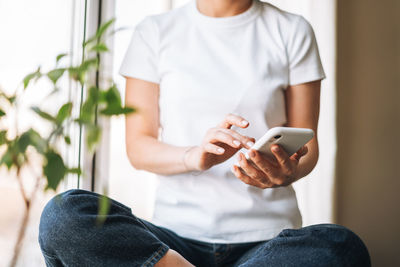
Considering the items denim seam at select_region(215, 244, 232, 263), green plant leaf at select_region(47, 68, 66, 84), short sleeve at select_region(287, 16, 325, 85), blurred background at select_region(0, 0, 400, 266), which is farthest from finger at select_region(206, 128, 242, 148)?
blurred background at select_region(0, 0, 400, 266)

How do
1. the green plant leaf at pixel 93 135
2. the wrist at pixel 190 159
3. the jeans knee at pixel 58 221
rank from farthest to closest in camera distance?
the wrist at pixel 190 159
the jeans knee at pixel 58 221
the green plant leaf at pixel 93 135

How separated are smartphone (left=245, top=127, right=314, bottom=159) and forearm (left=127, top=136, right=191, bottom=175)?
0.21m

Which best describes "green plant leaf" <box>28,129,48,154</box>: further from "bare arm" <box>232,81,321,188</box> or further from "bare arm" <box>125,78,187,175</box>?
"bare arm" <box>125,78,187,175</box>

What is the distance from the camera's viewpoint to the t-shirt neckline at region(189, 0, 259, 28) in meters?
1.26

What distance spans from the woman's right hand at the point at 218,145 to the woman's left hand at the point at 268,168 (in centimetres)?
3

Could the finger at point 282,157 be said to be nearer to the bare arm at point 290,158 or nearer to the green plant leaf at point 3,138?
the bare arm at point 290,158

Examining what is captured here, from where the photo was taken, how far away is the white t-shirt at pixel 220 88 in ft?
3.68

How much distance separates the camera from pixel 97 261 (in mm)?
869

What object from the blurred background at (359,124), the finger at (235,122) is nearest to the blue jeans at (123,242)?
the finger at (235,122)

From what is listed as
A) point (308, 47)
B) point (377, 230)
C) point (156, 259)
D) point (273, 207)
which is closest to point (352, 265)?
point (273, 207)

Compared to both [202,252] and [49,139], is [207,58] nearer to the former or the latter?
[202,252]

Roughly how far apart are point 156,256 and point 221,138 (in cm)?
26

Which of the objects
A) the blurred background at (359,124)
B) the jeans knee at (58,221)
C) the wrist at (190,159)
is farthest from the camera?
the blurred background at (359,124)

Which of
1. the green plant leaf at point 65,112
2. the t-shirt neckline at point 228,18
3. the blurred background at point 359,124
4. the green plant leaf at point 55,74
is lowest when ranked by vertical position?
the blurred background at point 359,124
